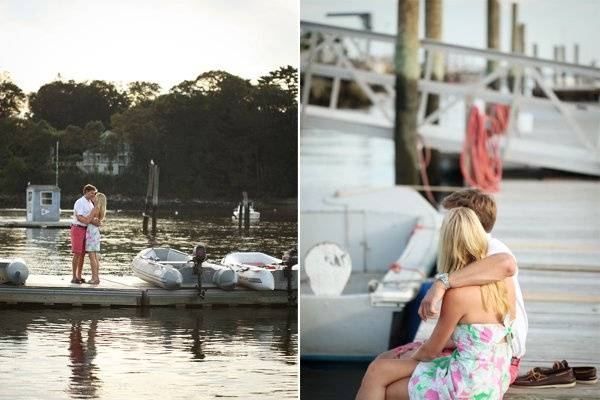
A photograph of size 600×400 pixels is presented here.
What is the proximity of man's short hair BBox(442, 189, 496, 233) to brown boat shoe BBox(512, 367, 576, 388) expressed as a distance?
56 cm

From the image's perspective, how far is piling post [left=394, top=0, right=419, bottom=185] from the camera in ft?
22.4

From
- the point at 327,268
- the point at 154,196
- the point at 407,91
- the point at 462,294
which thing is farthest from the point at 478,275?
the point at 407,91

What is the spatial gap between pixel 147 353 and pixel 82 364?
233 millimetres

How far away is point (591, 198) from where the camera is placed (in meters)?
6.88

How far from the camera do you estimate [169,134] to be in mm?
4648

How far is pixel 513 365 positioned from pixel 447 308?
37cm

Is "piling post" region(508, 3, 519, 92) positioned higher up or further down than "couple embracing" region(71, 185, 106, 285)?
higher up

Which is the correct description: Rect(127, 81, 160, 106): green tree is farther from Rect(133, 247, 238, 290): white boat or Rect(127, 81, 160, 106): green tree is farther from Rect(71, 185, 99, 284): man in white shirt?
Rect(133, 247, 238, 290): white boat

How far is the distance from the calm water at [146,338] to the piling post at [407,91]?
2419 millimetres

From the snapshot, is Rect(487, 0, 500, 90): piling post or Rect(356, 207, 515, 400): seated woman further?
Rect(487, 0, 500, 90): piling post

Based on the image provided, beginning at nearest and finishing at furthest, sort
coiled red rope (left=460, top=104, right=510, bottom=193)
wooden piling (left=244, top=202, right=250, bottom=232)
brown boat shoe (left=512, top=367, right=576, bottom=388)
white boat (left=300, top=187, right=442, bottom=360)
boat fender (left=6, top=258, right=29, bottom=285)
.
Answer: brown boat shoe (left=512, top=367, right=576, bottom=388)
boat fender (left=6, top=258, right=29, bottom=285)
wooden piling (left=244, top=202, right=250, bottom=232)
white boat (left=300, top=187, right=442, bottom=360)
coiled red rope (left=460, top=104, right=510, bottom=193)

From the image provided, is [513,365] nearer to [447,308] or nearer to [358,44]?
[447,308]

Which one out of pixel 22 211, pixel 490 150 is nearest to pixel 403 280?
pixel 490 150

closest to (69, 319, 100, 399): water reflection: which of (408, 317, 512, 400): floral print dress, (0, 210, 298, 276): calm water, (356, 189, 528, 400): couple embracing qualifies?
(0, 210, 298, 276): calm water
